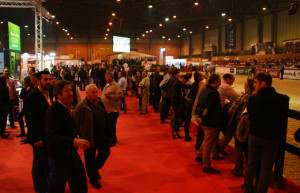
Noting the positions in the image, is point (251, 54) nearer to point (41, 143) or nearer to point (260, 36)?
point (260, 36)

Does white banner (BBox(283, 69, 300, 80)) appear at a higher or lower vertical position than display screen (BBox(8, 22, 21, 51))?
lower

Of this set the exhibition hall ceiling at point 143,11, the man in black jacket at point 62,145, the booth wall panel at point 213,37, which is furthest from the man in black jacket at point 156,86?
the booth wall panel at point 213,37

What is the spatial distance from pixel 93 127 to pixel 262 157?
224cm

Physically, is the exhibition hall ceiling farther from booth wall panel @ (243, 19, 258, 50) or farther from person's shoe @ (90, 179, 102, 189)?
person's shoe @ (90, 179, 102, 189)

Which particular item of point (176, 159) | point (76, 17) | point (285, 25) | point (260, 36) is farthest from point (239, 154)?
point (76, 17)

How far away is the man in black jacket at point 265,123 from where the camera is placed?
3.18 metres

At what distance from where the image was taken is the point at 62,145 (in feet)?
8.43

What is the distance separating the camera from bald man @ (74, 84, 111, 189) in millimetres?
3865

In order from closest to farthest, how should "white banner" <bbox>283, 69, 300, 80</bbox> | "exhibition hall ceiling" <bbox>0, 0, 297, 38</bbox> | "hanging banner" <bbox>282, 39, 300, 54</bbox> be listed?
"white banner" <bbox>283, 69, 300, 80</bbox>
"hanging banner" <bbox>282, 39, 300, 54</bbox>
"exhibition hall ceiling" <bbox>0, 0, 297, 38</bbox>

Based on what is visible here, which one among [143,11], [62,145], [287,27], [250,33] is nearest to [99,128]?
[62,145]

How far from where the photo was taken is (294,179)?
4289mm

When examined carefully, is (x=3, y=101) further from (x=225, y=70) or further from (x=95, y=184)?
(x=225, y=70)

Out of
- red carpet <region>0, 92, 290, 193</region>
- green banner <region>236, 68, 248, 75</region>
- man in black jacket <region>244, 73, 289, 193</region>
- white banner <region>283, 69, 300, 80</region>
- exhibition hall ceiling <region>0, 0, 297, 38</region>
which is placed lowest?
red carpet <region>0, 92, 290, 193</region>

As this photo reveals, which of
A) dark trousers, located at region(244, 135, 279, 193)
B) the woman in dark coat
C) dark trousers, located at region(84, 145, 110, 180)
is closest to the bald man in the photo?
dark trousers, located at region(84, 145, 110, 180)
